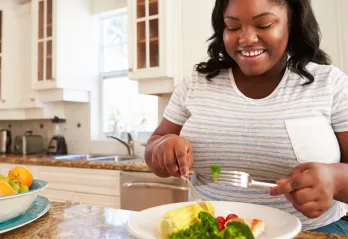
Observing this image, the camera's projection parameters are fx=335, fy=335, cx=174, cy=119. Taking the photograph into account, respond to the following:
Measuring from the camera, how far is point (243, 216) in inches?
29.3

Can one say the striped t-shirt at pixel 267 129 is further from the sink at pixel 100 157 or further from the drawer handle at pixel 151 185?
the sink at pixel 100 157

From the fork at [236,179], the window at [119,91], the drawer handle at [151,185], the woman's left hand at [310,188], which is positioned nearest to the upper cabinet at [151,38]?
the window at [119,91]

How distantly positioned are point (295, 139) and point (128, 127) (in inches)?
91.2

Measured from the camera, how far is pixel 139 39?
254 centimetres

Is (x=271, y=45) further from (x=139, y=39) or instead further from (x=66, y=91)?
(x=66, y=91)

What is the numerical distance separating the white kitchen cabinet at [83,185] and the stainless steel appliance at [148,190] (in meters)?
0.10

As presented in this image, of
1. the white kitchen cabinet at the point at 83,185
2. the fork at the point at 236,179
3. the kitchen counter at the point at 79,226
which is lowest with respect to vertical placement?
the white kitchen cabinet at the point at 83,185

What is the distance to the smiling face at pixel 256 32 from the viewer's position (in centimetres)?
86

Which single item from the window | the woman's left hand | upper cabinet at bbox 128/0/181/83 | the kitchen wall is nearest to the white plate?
the woman's left hand

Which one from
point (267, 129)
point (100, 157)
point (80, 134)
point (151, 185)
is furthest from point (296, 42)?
point (80, 134)

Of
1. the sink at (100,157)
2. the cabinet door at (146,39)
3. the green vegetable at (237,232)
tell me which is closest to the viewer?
the green vegetable at (237,232)

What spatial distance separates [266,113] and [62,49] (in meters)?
2.48

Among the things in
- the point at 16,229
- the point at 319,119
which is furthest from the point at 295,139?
the point at 16,229

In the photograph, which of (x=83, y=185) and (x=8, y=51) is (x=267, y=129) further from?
(x=8, y=51)
